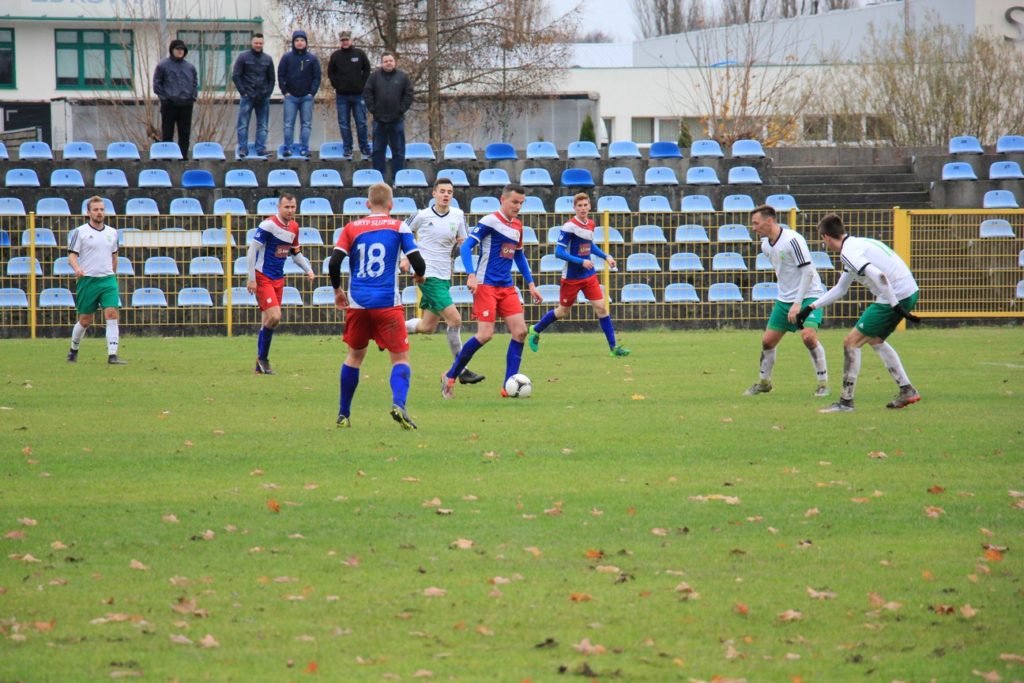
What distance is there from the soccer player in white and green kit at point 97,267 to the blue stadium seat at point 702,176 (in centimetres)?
1358

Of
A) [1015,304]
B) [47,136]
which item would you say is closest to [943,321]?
[1015,304]

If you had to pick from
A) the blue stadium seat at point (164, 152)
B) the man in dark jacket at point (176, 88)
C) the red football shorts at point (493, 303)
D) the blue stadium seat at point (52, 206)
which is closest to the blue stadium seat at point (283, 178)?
the man in dark jacket at point (176, 88)

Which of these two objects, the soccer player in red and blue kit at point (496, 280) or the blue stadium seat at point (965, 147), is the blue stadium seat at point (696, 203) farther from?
the soccer player in red and blue kit at point (496, 280)

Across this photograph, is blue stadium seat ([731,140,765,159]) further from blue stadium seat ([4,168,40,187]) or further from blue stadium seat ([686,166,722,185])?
blue stadium seat ([4,168,40,187])

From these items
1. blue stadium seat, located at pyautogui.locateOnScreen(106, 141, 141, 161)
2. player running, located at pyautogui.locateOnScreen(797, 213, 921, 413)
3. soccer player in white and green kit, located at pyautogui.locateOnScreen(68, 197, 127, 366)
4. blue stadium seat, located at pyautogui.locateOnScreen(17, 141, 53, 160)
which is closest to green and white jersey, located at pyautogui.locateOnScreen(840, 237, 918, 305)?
player running, located at pyautogui.locateOnScreen(797, 213, 921, 413)

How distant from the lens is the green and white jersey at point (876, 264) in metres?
12.4

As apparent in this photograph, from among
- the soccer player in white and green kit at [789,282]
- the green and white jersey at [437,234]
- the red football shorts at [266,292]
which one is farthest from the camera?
the red football shorts at [266,292]

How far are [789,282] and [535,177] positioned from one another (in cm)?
1447

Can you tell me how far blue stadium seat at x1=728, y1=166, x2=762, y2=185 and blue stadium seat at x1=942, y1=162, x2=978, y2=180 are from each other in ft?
13.3

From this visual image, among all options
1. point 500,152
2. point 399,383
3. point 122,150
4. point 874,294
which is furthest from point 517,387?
point 122,150

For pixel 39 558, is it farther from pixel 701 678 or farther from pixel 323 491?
pixel 701 678

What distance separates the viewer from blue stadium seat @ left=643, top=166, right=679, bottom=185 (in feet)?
92.7

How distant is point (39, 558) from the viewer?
6895mm

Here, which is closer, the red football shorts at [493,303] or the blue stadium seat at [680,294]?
the red football shorts at [493,303]
